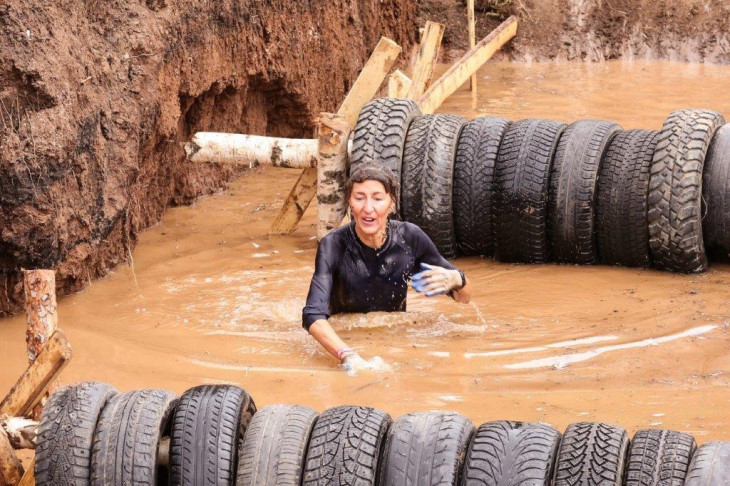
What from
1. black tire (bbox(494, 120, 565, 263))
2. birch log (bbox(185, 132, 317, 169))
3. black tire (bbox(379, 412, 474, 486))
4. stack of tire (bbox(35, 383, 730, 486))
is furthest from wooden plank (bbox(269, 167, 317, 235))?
black tire (bbox(379, 412, 474, 486))

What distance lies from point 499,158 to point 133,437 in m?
4.40

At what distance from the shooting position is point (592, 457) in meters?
4.07

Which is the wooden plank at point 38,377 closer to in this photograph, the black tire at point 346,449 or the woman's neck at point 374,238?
the black tire at point 346,449

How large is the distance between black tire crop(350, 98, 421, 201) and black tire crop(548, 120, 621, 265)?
1190 mm

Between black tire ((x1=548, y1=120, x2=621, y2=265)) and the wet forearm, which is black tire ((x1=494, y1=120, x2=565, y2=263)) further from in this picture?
the wet forearm

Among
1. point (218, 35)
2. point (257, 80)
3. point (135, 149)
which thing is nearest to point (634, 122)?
point (257, 80)

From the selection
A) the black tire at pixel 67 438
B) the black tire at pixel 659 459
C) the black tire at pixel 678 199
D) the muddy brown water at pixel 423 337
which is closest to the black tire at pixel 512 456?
the black tire at pixel 659 459

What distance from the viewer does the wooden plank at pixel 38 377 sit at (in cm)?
455

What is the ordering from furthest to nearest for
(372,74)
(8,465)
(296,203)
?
(296,203) < (372,74) < (8,465)

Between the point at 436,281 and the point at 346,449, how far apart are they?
6.56 feet

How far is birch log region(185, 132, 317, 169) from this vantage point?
8297 mm

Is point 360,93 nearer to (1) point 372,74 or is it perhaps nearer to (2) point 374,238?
(1) point 372,74

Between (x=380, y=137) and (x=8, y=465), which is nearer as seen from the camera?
(x=8, y=465)

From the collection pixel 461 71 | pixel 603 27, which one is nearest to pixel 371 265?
pixel 461 71
